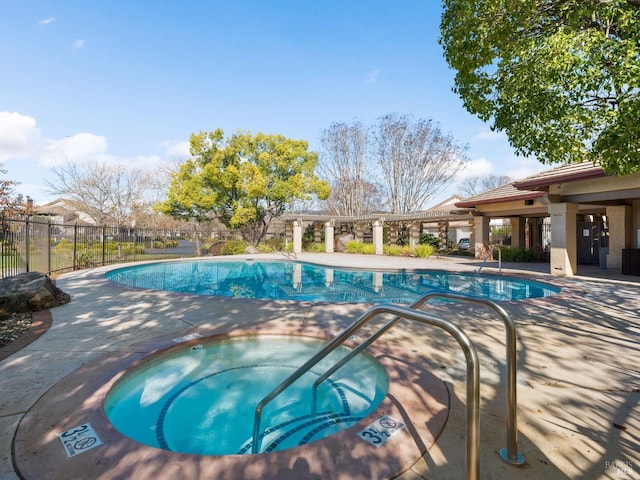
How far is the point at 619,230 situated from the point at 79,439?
17.7m

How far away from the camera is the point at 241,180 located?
2275 cm

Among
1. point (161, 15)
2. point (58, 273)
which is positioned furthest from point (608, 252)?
point (58, 273)

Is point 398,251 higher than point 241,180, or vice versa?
point 241,180

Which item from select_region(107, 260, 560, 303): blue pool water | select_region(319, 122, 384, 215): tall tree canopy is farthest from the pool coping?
select_region(319, 122, 384, 215): tall tree canopy

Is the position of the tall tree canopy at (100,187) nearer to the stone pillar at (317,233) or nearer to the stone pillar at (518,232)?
the stone pillar at (317,233)

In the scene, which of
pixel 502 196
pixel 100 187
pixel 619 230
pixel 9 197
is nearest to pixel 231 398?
pixel 619 230

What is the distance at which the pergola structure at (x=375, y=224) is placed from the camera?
22.7m

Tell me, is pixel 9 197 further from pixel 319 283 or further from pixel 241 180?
pixel 319 283

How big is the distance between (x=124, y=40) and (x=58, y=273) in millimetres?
9142

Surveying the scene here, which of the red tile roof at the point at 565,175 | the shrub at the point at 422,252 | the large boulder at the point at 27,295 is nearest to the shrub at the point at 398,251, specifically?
the shrub at the point at 422,252

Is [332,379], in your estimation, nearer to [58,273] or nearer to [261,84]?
[58,273]

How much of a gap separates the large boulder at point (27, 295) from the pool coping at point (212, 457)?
4.33 m

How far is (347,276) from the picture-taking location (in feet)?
47.2

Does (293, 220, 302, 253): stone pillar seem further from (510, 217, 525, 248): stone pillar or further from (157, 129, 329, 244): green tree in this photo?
(510, 217, 525, 248): stone pillar
